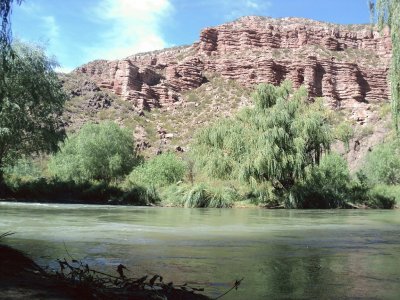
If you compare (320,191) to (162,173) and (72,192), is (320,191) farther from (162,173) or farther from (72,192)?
(72,192)

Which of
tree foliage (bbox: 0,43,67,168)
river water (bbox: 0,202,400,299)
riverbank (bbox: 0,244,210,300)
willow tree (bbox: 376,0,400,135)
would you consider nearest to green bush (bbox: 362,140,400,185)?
tree foliage (bbox: 0,43,67,168)

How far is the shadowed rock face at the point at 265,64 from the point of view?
95812 millimetres

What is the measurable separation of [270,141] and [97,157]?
22651 millimetres

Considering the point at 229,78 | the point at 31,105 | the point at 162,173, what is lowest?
the point at 162,173

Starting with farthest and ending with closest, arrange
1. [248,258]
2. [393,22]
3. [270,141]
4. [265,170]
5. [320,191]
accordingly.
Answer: [320,191] → [265,170] → [270,141] → [393,22] → [248,258]

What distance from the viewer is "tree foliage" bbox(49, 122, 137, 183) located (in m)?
43.9

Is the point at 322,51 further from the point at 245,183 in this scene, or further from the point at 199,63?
the point at 245,183

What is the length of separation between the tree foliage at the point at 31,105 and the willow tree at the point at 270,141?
9.31 meters

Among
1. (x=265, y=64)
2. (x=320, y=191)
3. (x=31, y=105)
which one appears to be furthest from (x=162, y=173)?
(x=265, y=64)

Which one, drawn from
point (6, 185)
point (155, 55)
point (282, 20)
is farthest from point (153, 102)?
point (6, 185)

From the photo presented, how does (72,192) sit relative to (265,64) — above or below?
below

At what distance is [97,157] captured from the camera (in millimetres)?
44688

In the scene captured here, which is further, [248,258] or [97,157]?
[97,157]

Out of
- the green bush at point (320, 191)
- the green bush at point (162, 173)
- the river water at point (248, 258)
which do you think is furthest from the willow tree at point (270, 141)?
the river water at point (248, 258)
